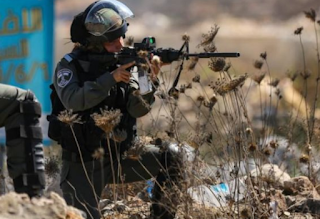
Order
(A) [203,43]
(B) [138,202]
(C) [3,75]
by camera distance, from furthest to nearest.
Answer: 1. (C) [3,75]
2. (B) [138,202]
3. (A) [203,43]

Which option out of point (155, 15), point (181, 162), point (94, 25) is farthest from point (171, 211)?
point (155, 15)

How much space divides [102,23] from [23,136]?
2.44 ft

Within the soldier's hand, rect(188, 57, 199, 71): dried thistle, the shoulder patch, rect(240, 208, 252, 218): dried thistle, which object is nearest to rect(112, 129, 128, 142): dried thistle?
the soldier's hand

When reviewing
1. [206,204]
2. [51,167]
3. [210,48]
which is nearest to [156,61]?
[210,48]

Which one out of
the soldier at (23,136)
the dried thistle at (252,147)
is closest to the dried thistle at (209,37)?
the dried thistle at (252,147)

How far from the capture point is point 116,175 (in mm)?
6023

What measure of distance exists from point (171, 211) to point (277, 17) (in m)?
18.4

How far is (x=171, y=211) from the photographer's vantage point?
5.80 meters

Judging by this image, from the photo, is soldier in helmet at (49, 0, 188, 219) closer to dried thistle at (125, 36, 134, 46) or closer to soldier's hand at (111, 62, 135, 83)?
soldier's hand at (111, 62, 135, 83)

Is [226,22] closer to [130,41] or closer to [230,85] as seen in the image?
[130,41]

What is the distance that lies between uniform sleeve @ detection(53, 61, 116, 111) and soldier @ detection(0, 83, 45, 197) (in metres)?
0.17

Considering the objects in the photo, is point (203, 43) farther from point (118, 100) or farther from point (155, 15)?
point (155, 15)

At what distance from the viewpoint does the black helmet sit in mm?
5852

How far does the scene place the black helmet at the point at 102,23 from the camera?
5.85 metres
